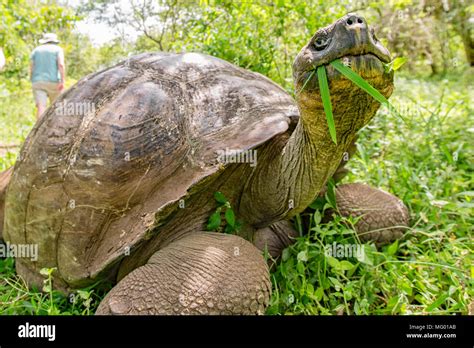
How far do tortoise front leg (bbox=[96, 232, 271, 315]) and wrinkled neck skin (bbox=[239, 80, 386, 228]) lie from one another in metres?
0.37

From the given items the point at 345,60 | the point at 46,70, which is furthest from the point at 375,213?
the point at 46,70

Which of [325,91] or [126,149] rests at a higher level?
[325,91]

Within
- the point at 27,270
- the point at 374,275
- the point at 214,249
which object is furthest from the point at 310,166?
the point at 27,270

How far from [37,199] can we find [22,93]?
29.8ft

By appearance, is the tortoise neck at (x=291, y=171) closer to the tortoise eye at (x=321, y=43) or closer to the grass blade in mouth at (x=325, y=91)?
the grass blade in mouth at (x=325, y=91)

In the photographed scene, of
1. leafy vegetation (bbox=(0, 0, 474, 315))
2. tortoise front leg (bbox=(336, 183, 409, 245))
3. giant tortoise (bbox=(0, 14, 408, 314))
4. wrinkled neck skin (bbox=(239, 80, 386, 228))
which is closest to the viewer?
wrinkled neck skin (bbox=(239, 80, 386, 228))

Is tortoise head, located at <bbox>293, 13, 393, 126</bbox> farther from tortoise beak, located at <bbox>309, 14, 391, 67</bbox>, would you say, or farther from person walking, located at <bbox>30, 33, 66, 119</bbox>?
person walking, located at <bbox>30, 33, 66, 119</bbox>

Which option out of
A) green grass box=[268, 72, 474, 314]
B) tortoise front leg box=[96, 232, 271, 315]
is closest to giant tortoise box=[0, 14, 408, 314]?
tortoise front leg box=[96, 232, 271, 315]

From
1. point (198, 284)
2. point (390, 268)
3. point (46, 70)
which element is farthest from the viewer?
point (46, 70)

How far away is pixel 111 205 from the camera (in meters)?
2.00

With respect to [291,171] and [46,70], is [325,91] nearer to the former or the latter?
[291,171]

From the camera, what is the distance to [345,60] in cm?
138

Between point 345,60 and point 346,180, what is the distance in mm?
2245

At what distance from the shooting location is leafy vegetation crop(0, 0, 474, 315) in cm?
209
